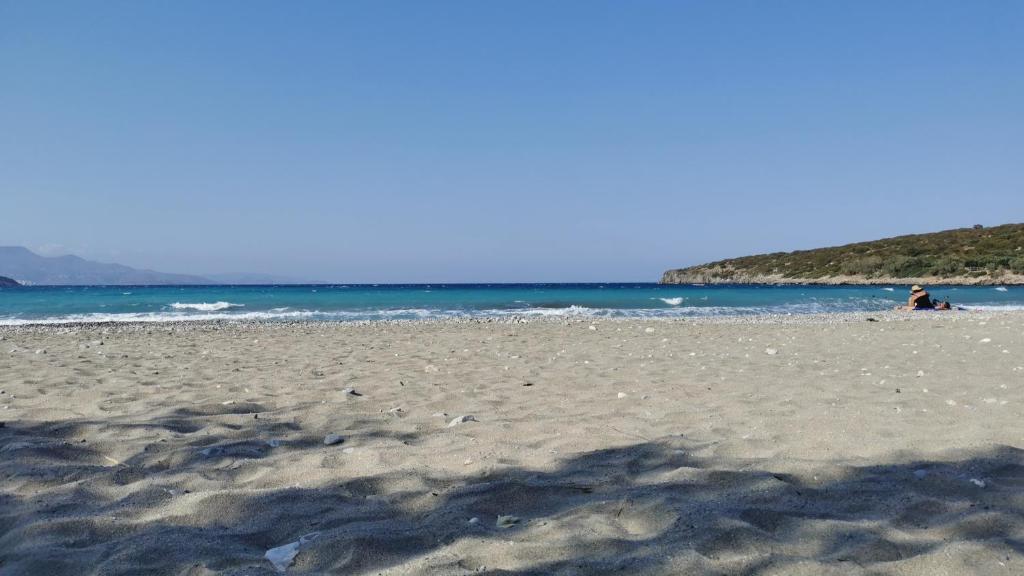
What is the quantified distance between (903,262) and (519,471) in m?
63.0

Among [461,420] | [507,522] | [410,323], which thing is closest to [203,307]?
[410,323]

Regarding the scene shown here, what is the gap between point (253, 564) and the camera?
7.40 feet

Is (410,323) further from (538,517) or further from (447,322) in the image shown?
(538,517)

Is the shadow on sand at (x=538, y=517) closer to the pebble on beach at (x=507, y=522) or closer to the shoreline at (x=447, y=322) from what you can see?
the pebble on beach at (x=507, y=522)

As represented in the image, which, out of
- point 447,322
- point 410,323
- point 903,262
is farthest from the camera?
point 903,262

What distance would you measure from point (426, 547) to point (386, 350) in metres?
7.78

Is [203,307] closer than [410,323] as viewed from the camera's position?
No

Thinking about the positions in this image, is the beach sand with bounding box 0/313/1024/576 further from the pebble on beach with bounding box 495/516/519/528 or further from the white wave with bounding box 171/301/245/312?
the white wave with bounding box 171/301/245/312

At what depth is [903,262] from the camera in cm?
5603

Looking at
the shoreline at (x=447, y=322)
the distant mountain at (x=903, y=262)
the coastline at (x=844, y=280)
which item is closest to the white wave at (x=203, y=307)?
the shoreline at (x=447, y=322)

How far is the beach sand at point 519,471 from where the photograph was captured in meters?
2.31

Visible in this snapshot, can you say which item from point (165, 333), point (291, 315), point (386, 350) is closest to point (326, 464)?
point (386, 350)

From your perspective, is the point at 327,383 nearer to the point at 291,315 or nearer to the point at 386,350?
the point at 386,350

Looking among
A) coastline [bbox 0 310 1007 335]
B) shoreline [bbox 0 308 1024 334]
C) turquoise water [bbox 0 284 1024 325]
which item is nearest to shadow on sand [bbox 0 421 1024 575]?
coastline [bbox 0 310 1007 335]
